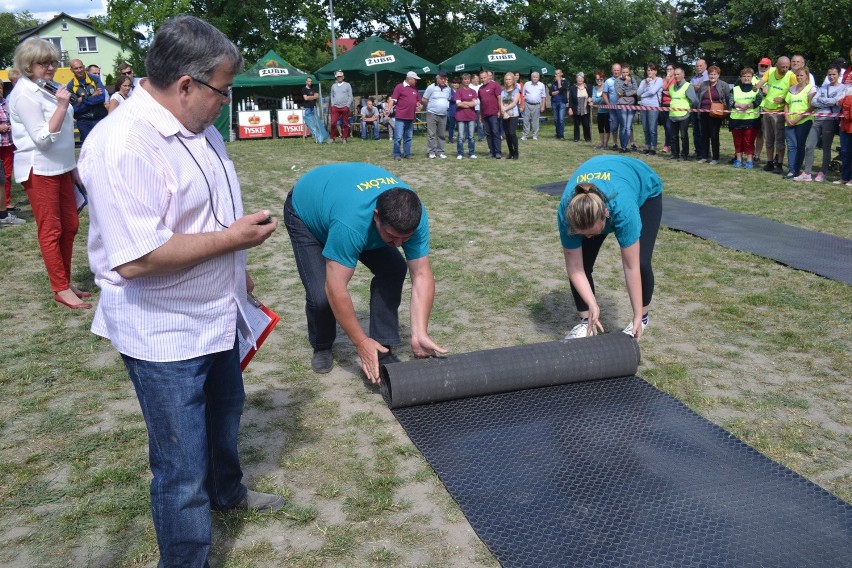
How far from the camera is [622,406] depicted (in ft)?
13.0

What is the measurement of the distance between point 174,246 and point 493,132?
13.3m

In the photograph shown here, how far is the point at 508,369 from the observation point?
13.2ft

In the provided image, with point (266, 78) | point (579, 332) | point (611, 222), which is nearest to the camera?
point (611, 222)

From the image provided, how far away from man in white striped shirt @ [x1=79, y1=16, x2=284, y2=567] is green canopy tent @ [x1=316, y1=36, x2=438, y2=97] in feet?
64.1

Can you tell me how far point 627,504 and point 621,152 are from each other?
13.8m

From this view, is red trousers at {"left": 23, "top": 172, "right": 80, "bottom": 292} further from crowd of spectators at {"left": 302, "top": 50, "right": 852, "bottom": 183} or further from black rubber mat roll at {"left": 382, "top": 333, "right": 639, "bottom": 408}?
crowd of spectators at {"left": 302, "top": 50, "right": 852, "bottom": 183}

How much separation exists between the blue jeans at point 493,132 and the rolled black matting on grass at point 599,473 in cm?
1110

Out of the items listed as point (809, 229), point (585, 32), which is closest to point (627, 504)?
point (809, 229)

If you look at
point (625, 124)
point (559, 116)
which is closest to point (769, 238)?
point (625, 124)

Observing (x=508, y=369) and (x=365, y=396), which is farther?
(x=365, y=396)

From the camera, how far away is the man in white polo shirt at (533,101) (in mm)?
18312

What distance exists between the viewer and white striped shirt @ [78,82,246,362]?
1.97 metres

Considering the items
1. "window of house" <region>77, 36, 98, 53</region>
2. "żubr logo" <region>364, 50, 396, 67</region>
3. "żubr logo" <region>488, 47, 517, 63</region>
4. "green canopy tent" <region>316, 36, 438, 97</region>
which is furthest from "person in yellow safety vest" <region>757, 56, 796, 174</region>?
"window of house" <region>77, 36, 98, 53</region>

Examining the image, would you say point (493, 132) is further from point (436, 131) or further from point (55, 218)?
point (55, 218)
